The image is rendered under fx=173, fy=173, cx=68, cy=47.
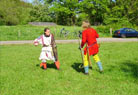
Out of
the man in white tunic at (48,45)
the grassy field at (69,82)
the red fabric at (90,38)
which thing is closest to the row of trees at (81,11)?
the man in white tunic at (48,45)

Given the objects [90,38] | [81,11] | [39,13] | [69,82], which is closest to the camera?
[69,82]

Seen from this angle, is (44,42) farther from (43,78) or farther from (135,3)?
(135,3)

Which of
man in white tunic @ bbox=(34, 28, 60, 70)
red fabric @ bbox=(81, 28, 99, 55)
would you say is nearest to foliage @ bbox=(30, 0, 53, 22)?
man in white tunic @ bbox=(34, 28, 60, 70)

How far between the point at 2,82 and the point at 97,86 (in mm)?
2700

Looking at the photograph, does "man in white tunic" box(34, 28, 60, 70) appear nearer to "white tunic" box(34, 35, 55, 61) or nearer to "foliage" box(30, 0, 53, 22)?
"white tunic" box(34, 35, 55, 61)

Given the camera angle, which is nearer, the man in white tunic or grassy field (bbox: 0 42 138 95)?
grassy field (bbox: 0 42 138 95)

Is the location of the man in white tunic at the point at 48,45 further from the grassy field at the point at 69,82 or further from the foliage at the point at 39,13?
the foliage at the point at 39,13

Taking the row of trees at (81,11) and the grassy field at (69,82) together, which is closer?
the grassy field at (69,82)

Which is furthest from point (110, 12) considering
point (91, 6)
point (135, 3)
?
point (135, 3)

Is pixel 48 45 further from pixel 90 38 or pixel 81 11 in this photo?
pixel 81 11

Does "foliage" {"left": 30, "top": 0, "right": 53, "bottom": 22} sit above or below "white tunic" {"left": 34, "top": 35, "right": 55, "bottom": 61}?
above

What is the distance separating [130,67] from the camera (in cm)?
652

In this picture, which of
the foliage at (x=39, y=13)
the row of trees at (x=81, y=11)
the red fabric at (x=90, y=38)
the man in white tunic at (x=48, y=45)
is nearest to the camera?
the red fabric at (x=90, y=38)

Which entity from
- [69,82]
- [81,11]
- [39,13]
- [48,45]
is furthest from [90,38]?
[39,13]
